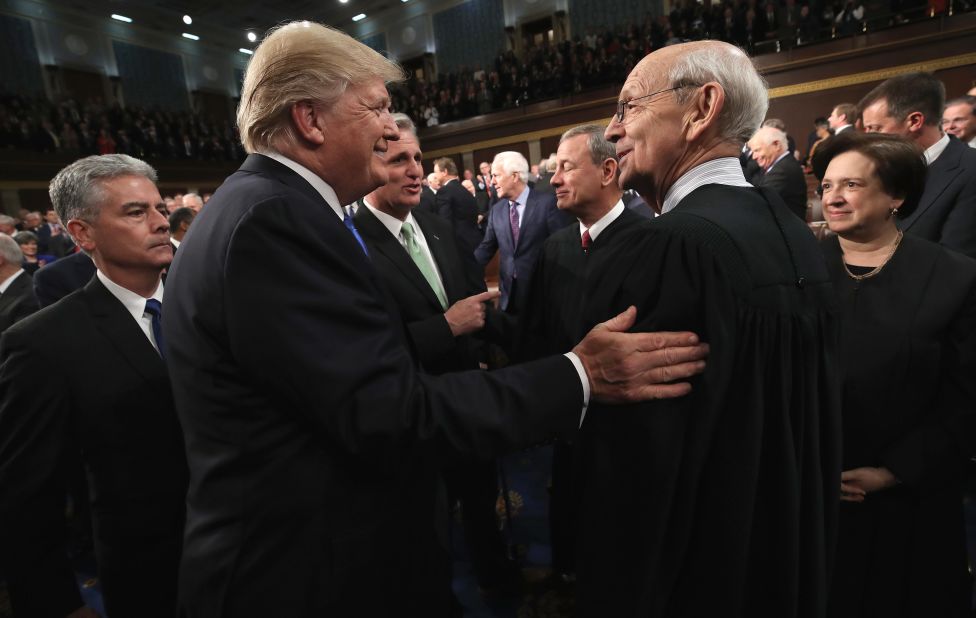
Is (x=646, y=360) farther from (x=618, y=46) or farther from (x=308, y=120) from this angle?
(x=618, y=46)

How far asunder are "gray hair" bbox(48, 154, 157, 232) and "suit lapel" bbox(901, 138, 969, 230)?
132 inches

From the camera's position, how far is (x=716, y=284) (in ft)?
3.12

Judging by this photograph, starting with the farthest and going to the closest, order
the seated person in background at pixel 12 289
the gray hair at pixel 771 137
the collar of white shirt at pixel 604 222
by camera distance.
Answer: the gray hair at pixel 771 137, the seated person in background at pixel 12 289, the collar of white shirt at pixel 604 222

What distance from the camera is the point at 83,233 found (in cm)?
174

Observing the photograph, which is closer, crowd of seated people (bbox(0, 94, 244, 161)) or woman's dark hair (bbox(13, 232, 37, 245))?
woman's dark hair (bbox(13, 232, 37, 245))

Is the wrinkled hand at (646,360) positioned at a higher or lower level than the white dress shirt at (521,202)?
lower

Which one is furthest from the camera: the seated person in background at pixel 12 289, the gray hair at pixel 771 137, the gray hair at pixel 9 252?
the gray hair at pixel 771 137

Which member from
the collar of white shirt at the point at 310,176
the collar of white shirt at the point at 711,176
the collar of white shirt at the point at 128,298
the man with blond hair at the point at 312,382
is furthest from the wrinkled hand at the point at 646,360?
the collar of white shirt at the point at 128,298

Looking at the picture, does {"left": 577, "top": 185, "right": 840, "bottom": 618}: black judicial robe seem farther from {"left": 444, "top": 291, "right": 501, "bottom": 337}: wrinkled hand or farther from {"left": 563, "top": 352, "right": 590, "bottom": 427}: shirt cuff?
{"left": 444, "top": 291, "right": 501, "bottom": 337}: wrinkled hand

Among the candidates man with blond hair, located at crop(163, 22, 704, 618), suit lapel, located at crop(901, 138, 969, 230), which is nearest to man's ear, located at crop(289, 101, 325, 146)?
man with blond hair, located at crop(163, 22, 704, 618)

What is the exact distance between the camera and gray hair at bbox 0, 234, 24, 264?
3.22 m

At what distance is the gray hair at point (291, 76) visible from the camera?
3.50 feet

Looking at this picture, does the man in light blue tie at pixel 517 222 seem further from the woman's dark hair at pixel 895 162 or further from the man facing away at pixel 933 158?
the woman's dark hair at pixel 895 162

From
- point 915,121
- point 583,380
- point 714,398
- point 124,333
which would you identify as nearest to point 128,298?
point 124,333
